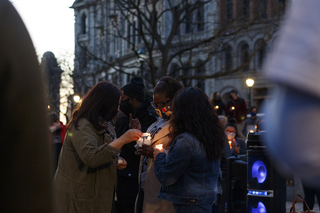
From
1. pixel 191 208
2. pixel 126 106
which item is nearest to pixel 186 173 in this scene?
pixel 191 208

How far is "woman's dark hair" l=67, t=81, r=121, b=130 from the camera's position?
4.41 metres

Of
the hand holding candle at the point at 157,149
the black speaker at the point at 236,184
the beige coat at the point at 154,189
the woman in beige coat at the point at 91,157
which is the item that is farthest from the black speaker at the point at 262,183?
the woman in beige coat at the point at 91,157

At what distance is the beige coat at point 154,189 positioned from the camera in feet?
14.9

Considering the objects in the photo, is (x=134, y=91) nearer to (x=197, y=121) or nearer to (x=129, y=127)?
(x=129, y=127)

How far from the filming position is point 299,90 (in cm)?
106

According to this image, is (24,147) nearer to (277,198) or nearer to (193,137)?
(193,137)

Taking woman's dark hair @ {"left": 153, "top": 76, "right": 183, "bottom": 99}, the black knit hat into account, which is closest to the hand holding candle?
woman's dark hair @ {"left": 153, "top": 76, "right": 183, "bottom": 99}

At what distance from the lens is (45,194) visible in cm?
106

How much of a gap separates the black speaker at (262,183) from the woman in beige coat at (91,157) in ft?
8.33

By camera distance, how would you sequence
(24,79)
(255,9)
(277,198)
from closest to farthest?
1. (24,79)
2. (277,198)
3. (255,9)

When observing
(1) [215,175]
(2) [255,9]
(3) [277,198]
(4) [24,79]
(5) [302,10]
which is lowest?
(3) [277,198]

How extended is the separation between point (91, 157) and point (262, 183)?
3.10m

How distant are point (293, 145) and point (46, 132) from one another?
0.59 metres

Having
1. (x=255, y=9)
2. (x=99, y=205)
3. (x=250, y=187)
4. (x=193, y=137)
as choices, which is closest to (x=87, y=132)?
(x=99, y=205)
